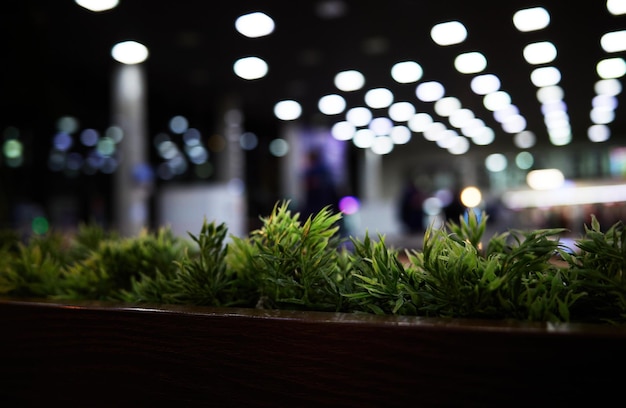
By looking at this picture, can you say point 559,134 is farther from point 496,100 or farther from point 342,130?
point 496,100

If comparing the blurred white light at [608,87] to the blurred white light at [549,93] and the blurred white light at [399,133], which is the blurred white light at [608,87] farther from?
the blurred white light at [399,133]

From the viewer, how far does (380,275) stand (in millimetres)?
1132

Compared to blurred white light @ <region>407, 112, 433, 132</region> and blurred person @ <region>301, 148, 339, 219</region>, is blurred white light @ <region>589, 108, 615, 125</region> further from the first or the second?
blurred person @ <region>301, 148, 339, 219</region>

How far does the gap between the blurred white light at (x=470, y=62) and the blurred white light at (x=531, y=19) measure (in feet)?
3.71

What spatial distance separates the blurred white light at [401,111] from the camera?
30.6ft

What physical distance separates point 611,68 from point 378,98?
3710mm

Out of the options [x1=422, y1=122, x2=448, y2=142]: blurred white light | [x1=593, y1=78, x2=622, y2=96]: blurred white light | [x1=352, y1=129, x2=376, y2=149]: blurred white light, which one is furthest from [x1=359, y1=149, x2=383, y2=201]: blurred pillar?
[x1=593, y1=78, x2=622, y2=96]: blurred white light

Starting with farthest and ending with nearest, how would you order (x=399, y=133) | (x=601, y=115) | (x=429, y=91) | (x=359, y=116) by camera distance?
1. (x=399, y=133)
2. (x=601, y=115)
3. (x=359, y=116)
4. (x=429, y=91)

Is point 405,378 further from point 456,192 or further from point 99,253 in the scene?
point 456,192

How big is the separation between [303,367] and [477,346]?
33 cm

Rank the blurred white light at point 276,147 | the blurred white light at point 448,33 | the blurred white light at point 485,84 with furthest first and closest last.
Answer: the blurred white light at point 276,147
the blurred white light at point 485,84
the blurred white light at point 448,33

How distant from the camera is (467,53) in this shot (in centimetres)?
614

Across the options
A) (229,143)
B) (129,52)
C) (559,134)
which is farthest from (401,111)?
(559,134)

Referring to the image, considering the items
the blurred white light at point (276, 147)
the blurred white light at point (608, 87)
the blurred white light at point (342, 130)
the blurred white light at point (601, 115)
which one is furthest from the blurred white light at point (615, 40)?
the blurred white light at point (276, 147)
